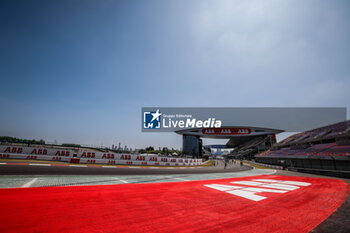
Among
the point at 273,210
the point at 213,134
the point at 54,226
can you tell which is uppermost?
the point at 213,134

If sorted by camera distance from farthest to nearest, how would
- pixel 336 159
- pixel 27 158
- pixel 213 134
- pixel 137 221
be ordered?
1. pixel 213 134
2. pixel 336 159
3. pixel 27 158
4. pixel 137 221

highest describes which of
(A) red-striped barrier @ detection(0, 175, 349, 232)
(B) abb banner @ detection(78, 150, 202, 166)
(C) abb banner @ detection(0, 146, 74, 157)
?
(C) abb banner @ detection(0, 146, 74, 157)

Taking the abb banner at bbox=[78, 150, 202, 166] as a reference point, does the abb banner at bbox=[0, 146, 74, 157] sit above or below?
above

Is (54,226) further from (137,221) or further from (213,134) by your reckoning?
(213,134)

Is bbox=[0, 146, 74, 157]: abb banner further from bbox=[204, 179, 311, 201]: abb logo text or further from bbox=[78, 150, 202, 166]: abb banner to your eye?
bbox=[204, 179, 311, 201]: abb logo text

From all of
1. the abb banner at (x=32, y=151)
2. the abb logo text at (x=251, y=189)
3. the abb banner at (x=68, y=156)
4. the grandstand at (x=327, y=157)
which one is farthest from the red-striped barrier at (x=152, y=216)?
the grandstand at (x=327, y=157)

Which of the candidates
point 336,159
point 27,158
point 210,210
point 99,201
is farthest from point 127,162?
point 336,159

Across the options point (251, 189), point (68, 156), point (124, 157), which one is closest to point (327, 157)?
point (251, 189)

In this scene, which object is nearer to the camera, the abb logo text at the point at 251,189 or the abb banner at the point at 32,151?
the abb logo text at the point at 251,189

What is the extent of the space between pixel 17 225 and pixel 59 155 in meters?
26.2

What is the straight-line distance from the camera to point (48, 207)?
13.0 feet

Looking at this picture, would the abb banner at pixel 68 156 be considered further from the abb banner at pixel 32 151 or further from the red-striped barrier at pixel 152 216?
the red-striped barrier at pixel 152 216

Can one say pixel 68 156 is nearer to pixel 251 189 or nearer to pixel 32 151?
pixel 32 151

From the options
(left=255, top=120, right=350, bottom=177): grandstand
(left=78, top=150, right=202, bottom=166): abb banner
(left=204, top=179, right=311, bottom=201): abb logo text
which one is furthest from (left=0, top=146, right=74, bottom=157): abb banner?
(left=255, top=120, right=350, bottom=177): grandstand
